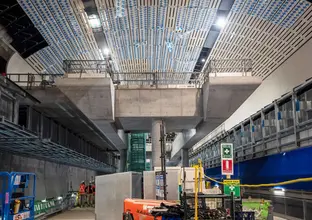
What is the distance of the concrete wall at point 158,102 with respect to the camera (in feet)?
51.8

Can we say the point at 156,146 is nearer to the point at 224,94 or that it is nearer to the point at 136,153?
the point at 224,94

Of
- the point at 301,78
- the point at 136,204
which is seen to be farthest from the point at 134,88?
the point at 136,204

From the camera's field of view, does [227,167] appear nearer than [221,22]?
Yes

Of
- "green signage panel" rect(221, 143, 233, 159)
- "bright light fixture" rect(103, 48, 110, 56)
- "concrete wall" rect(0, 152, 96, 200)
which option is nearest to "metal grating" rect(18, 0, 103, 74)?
→ "bright light fixture" rect(103, 48, 110, 56)

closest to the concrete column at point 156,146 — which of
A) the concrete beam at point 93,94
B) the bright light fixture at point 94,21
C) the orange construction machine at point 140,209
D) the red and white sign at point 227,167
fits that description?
the concrete beam at point 93,94

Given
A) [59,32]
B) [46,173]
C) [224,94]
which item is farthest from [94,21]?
[46,173]

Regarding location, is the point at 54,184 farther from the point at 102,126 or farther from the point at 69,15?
the point at 69,15

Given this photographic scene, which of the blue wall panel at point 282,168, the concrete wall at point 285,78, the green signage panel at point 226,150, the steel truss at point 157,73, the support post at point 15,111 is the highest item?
the steel truss at point 157,73

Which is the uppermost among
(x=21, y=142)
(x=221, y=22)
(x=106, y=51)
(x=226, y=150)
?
(x=221, y=22)

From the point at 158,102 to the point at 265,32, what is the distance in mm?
5480

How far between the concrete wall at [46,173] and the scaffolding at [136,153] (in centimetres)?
525

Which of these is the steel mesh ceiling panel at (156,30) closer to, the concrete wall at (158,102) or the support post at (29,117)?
the concrete wall at (158,102)

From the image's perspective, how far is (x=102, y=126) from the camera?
17.1 metres

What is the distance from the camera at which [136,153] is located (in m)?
33.0
